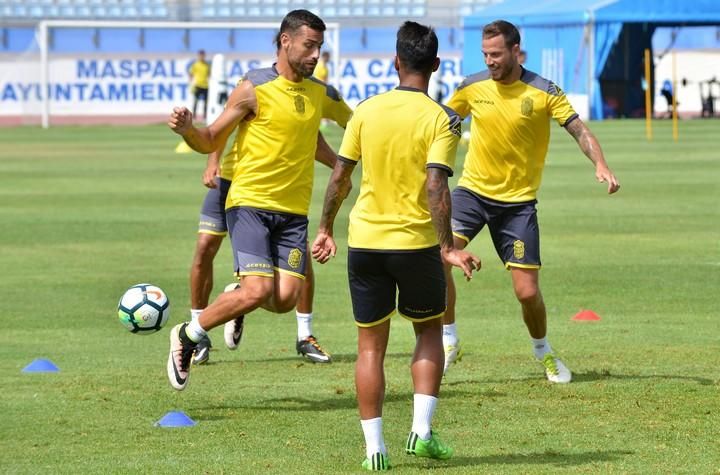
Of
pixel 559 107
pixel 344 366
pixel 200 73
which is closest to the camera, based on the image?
pixel 559 107

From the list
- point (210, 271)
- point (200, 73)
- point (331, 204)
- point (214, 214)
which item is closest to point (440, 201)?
point (331, 204)

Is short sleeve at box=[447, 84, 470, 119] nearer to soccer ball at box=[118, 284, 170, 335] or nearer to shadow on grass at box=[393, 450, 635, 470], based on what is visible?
soccer ball at box=[118, 284, 170, 335]

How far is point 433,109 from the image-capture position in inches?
271

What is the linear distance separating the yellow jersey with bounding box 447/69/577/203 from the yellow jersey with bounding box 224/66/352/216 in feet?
3.77

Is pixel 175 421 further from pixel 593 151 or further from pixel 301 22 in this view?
pixel 593 151

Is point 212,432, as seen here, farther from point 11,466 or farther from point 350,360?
point 350,360

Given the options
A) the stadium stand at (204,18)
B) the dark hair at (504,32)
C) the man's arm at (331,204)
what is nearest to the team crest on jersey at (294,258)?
the man's arm at (331,204)

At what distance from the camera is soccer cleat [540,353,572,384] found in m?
9.23

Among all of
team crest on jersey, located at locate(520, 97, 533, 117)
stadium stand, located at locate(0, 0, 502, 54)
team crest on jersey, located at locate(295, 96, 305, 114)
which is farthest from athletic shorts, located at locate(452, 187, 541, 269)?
stadium stand, located at locate(0, 0, 502, 54)

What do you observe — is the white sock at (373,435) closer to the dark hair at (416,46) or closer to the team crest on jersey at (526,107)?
the dark hair at (416,46)

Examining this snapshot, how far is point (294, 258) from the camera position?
8945 mm

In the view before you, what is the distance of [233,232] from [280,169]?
483mm

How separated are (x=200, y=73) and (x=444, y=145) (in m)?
40.9

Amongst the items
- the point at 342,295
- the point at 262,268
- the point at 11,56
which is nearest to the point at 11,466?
the point at 262,268
